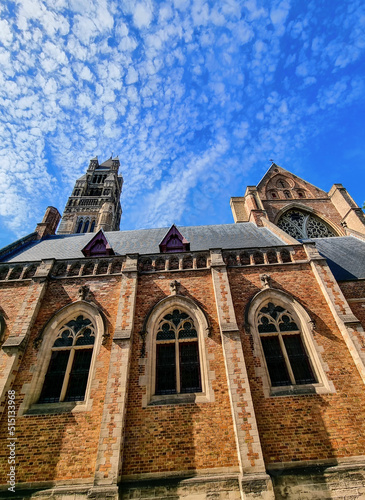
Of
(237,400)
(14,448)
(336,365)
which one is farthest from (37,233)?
(336,365)

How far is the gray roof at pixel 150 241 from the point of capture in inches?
509

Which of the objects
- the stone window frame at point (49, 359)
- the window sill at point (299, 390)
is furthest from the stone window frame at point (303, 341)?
the stone window frame at point (49, 359)

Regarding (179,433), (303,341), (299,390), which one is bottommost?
(179,433)

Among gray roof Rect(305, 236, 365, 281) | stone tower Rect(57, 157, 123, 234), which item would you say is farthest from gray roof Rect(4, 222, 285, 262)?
stone tower Rect(57, 157, 123, 234)

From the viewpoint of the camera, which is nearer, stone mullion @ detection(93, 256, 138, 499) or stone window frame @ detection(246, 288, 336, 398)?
stone mullion @ detection(93, 256, 138, 499)

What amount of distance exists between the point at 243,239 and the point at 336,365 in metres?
7.26

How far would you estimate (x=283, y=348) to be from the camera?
840cm

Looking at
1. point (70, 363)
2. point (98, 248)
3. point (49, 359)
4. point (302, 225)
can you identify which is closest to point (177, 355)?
point (70, 363)

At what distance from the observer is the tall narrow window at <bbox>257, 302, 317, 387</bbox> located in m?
7.93

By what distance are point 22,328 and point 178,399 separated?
5.86 metres

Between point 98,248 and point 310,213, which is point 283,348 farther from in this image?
point 310,213

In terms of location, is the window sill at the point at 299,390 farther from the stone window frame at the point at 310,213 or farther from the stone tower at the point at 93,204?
the stone tower at the point at 93,204

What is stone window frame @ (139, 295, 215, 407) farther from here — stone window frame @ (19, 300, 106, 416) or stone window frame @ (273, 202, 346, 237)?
stone window frame @ (273, 202, 346, 237)

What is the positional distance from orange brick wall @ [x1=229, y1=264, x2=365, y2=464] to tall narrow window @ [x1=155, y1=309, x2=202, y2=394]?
175 cm
